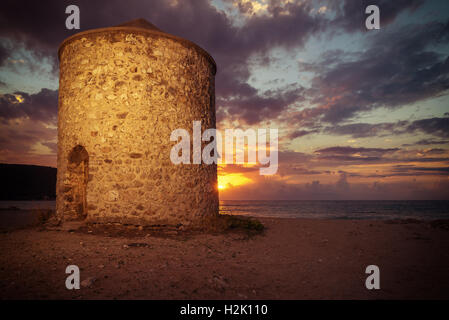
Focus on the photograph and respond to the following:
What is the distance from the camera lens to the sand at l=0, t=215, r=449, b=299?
3242 millimetres

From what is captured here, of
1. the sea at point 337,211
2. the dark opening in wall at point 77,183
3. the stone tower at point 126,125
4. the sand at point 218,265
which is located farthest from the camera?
the sea at point 337,211

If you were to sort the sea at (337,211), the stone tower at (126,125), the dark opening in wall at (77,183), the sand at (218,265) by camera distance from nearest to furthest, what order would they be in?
the sand at (218,265)
the stone tower at (126,125)
the dark opening in wall at (77,183)
the sea at (337,211)

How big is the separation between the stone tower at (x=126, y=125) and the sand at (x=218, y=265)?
888 mm

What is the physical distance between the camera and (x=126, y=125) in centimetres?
694

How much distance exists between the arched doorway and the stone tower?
3 cm

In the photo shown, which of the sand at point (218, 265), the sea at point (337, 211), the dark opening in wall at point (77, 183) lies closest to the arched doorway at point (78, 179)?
the dark opening in wall at point (77, 183)

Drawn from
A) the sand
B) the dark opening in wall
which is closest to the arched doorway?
the dark opening in wall

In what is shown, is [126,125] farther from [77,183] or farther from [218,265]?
[218,265]

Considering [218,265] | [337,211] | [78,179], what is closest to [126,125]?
[78,179]

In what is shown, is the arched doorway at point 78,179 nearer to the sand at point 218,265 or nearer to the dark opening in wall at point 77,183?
the dark opening in wall at point 77,183

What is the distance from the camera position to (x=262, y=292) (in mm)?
3318

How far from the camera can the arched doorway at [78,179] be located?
24.7ft
